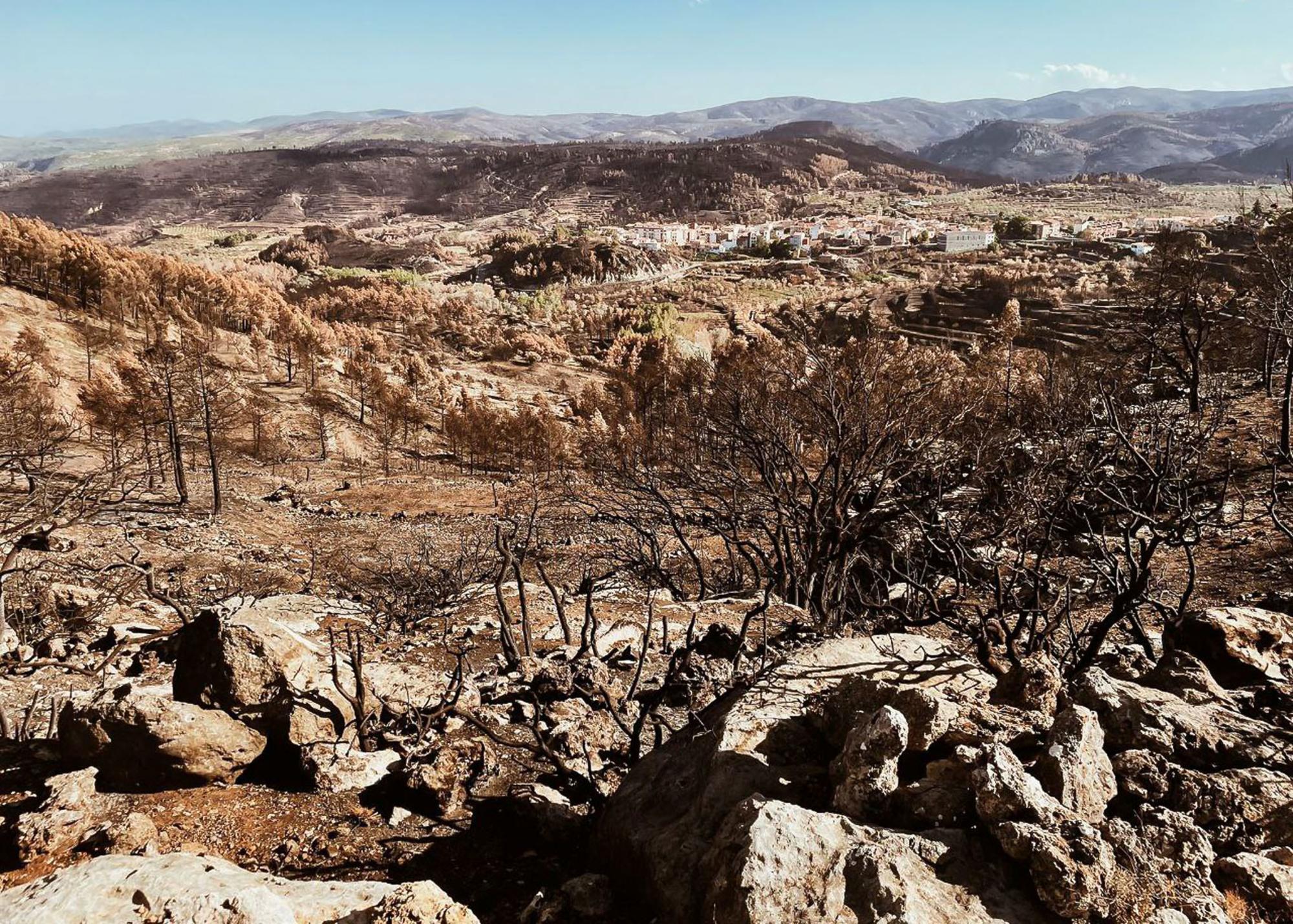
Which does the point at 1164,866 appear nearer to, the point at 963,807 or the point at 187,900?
the point at 963,807

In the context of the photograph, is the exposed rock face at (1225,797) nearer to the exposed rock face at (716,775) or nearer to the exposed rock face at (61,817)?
the exposed rock face at (716,775)

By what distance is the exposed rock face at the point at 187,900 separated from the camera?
2.86 meters

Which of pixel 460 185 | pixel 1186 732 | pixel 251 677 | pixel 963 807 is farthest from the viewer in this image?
pixel 460 185

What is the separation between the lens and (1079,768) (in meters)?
3.33

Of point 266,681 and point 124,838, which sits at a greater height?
point 124,838

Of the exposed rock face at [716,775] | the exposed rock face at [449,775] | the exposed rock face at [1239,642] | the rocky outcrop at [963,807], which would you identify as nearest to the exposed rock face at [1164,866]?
the rocky outcrop at [963,807]

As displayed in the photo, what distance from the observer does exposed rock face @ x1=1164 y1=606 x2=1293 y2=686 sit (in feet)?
19.9

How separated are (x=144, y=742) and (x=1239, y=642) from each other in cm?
846

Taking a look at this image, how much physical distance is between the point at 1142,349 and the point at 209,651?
2704 cm

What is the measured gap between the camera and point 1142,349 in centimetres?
2403

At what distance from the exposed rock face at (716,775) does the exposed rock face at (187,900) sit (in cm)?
96

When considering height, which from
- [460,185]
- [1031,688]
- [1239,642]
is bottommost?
[1239,642]

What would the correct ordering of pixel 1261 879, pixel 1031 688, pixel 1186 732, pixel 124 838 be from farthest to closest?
pixel 1031 688
pixel 124 838
pixel 1186 732
pixel 1261 879

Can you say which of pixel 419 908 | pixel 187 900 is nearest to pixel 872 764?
pixel 419 908
